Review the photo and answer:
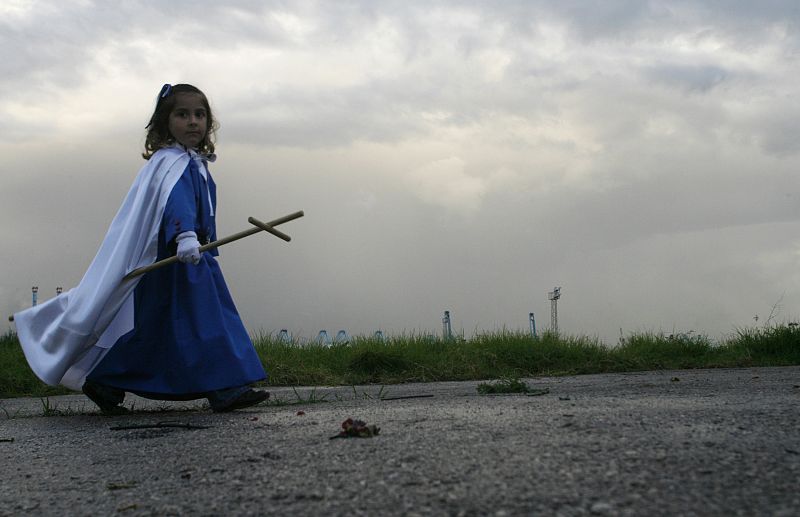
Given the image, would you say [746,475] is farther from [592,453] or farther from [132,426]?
[132,426]

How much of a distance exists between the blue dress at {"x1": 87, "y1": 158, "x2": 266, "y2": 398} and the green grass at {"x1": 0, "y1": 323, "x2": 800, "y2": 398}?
3.15 metres

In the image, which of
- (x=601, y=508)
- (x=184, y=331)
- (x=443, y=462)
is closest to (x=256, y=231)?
(x=184, y=331)

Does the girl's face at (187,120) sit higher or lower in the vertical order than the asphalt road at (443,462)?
higher

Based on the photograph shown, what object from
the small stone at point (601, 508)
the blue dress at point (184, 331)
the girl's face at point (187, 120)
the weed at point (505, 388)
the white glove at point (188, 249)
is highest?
the girl's face at point (187, 120)

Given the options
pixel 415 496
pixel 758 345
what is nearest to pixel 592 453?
pixel 415 496

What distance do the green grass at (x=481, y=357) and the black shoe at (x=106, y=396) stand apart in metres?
2.94

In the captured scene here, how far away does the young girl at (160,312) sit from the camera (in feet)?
16.0

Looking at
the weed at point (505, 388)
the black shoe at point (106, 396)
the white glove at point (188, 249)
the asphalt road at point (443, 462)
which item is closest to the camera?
the asphalt road at point (443, 462)

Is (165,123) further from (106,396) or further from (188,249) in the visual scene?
(106,396)

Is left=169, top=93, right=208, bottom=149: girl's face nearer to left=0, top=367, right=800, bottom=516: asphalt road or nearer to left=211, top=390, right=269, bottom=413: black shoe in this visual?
left=211, top=390, right=269, bottom=413: black shoe

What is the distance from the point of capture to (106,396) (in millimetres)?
5270

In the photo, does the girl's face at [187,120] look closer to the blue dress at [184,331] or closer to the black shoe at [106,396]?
the blue dress at [184,331]

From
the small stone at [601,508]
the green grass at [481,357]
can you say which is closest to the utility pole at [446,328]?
the green grass at [481,357]

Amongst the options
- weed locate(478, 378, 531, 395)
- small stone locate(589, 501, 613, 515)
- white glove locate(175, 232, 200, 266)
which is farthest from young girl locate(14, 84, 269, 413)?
small stone locate(589, 501, 613, 515)
